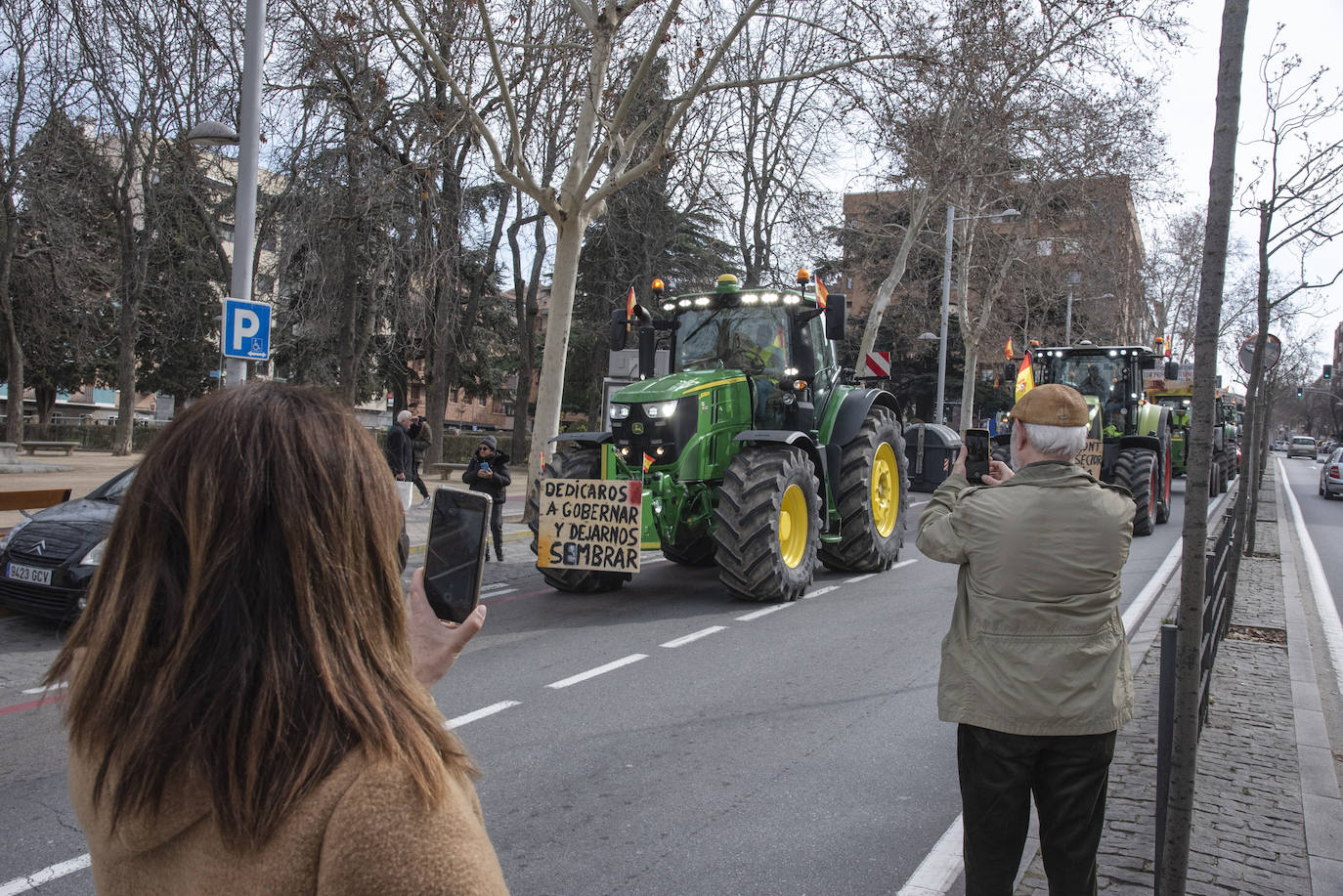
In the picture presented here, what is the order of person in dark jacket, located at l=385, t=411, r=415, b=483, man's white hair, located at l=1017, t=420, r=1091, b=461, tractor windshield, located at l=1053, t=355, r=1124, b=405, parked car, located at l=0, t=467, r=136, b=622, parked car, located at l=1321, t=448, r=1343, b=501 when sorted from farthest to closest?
1. parked car, located at l=1321, t=448, r=1343, b=501
2. tractor windshield, located at l=1053, t=355, r=1124, b=405
3. person in dark jacket, located at l=385, t=411, r=415, b=483
4. parked car, located at l=0, t=467, r=136, b=622
5. man's white hair, located at l=1017, t=420, r=1091, b=461

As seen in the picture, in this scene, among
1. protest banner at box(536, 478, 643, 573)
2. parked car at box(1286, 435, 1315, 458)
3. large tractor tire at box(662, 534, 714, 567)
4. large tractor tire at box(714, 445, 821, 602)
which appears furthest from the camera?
parked car at box(1286, 435, 1315, 458)

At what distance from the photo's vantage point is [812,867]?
150 inches

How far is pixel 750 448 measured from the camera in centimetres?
955

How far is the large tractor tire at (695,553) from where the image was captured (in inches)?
437

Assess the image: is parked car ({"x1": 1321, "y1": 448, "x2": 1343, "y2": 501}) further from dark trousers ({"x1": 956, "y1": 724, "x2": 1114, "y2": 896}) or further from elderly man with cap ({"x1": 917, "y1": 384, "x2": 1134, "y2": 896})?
dark trousers ({"x1": 956, "y1": 724, "x2": 1114, "y2": 896})

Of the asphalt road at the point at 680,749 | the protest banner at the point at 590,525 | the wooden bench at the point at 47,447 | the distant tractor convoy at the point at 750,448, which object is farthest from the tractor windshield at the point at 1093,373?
the wooden bench at the point at 47,447

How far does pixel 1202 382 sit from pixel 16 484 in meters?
20.2

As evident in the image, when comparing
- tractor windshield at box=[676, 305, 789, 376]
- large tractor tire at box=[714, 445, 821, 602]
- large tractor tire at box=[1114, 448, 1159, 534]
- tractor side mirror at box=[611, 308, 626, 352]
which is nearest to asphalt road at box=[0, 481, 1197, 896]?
large tractor tire at box=[714, 445, 821, 602]

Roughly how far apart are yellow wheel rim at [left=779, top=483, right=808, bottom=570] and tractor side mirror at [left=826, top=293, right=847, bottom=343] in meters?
1.78

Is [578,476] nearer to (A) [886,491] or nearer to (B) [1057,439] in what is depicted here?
Result: (A) [886,491]

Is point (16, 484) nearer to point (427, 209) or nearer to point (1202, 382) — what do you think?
point (427, 209)

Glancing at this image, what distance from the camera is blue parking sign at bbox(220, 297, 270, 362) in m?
9.90

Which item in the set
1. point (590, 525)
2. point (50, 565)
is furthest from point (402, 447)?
point (50, 565)

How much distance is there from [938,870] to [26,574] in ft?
22.9
